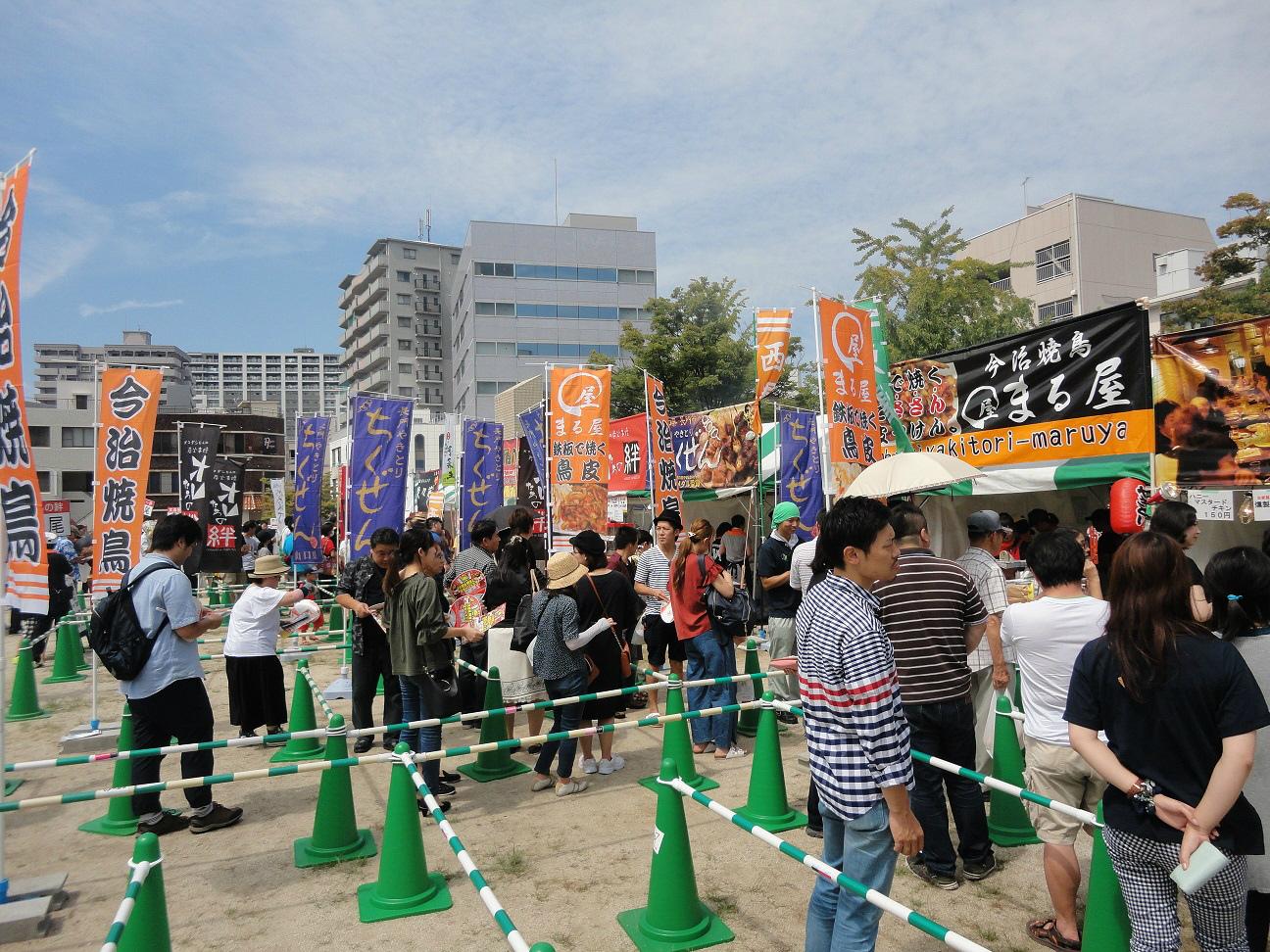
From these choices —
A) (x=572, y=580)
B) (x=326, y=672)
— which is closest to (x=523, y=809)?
(x=572, y=580)

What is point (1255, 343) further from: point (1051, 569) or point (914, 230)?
point (914, 230)

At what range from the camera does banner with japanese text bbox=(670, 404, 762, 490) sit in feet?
50.3

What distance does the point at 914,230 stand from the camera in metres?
23.9

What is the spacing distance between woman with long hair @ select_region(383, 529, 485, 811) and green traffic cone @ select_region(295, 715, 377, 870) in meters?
0.64

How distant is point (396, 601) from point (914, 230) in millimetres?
22479

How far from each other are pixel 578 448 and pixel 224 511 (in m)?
7.43

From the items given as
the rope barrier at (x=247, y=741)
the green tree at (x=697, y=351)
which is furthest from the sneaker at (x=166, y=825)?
the green tree at (x=697, y=351)

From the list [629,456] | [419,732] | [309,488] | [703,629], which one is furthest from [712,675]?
[309,488]

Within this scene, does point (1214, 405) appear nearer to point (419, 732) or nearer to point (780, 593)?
point (780, 593)

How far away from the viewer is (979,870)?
4.47m

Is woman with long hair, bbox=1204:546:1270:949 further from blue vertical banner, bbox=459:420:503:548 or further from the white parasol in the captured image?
blue vertical banner, bbox=459:420:503:548

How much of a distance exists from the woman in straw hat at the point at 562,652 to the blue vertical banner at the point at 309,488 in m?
10.2

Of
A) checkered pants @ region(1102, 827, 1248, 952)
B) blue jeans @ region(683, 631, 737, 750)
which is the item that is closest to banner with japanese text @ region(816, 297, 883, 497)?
blue jeans @ region(683, 631, 737, 750)

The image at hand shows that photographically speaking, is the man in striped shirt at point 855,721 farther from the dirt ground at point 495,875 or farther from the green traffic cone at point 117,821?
the green traffic cone at point 117,821
